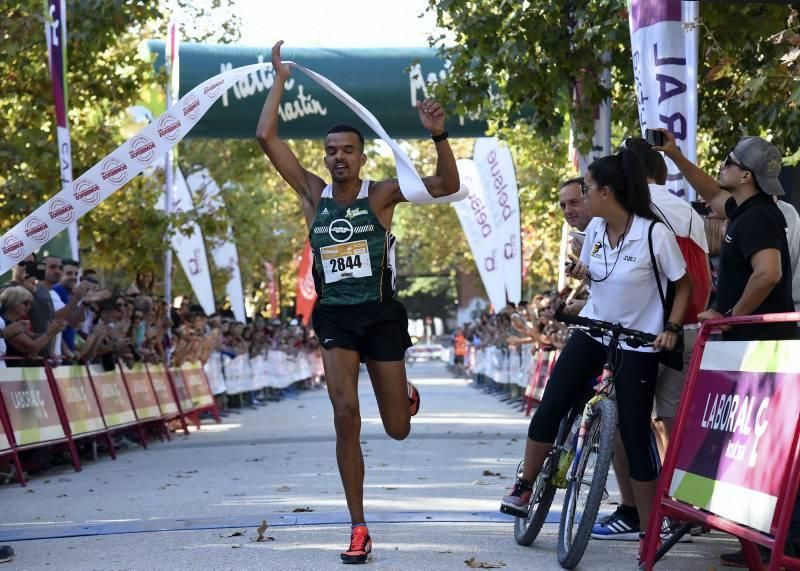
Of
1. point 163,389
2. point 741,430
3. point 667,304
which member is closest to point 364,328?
point 667,304

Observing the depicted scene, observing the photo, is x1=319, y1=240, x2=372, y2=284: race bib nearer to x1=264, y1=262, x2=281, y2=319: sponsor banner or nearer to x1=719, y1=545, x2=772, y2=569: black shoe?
x1=719, y1=545, x2=772, y2=569: black shoe

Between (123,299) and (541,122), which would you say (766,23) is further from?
(123,299)

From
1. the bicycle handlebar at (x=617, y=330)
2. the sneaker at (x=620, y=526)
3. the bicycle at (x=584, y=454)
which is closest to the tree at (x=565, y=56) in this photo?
the sneaker at (x=620, y=526)

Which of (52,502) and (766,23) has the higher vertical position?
(766,23)

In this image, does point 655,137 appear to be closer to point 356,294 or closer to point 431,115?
point 431,115

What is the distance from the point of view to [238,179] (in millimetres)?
40844

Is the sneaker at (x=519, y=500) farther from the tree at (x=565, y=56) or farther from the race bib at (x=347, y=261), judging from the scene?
the tree at (x=565, y=56)

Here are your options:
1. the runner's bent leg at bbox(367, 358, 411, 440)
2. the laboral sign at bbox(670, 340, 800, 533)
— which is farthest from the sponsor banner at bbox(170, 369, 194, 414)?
the laboral sign at bbox(670, 340, 800, 533)

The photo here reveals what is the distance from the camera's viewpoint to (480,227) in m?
27.7

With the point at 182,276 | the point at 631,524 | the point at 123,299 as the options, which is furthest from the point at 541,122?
the point at 182,276

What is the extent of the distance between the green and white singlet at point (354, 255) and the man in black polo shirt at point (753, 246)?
167 cm

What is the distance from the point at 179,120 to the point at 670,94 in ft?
11.8

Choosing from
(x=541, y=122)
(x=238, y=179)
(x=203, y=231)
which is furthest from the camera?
(x=238, y=179)

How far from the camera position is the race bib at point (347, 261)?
7.83 metres
